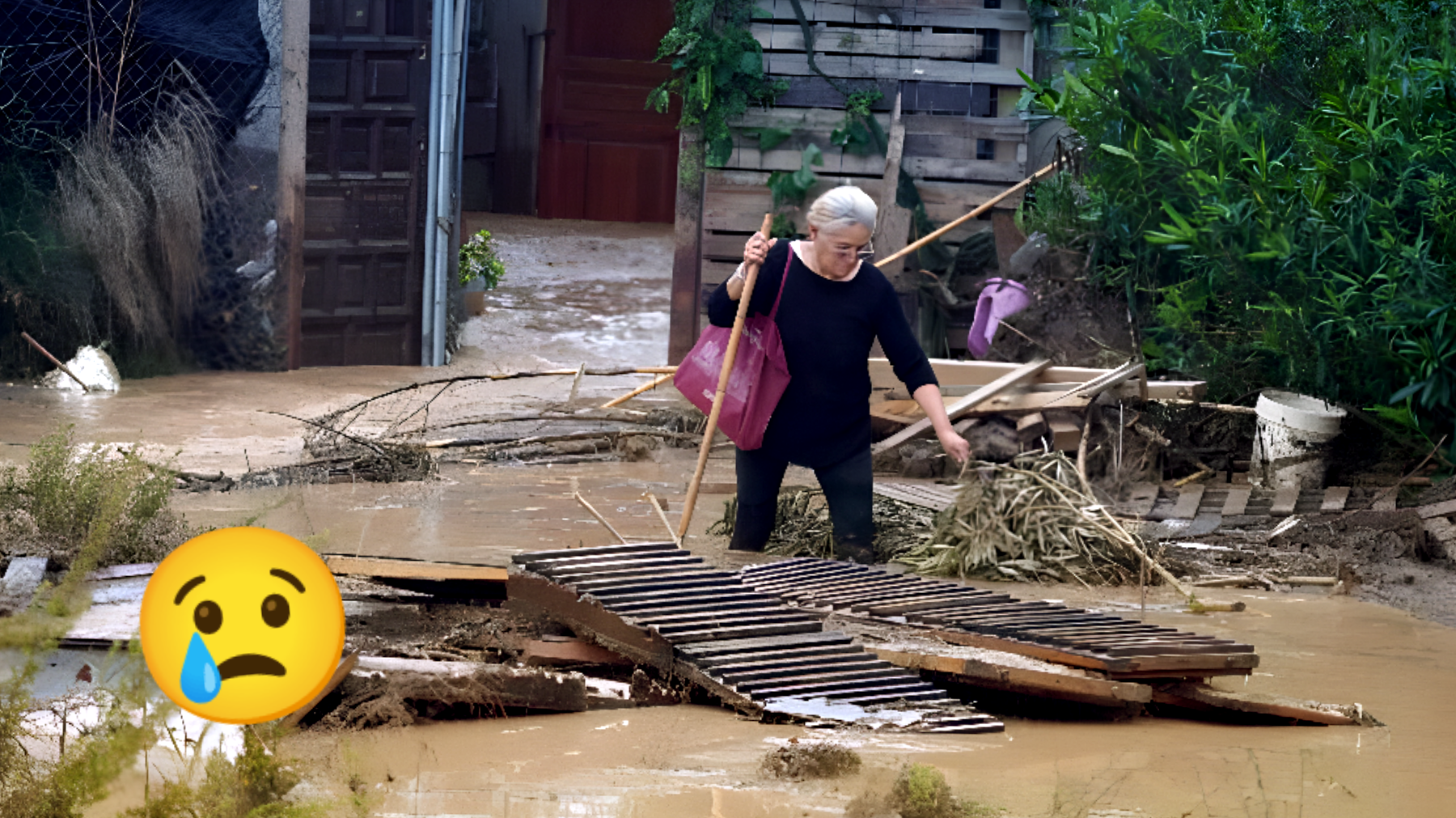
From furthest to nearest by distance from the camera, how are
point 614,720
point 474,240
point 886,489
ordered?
point 474,240 < point 886,489 < point 614,720

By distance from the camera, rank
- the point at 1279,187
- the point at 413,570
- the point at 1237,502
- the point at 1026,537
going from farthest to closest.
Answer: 1. the point at 1279,187
2. the point at 1237,502
3. the point at 1026,537
4. the point at 413,570

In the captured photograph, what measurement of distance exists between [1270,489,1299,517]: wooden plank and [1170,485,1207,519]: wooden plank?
40cm

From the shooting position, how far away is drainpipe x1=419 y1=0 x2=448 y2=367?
12.3m

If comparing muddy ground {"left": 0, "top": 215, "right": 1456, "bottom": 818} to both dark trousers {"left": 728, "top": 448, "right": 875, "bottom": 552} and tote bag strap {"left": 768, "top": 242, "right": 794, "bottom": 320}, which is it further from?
tote bag strap {"left": 768, "top": 242, "right": 794, "bottom": 320}

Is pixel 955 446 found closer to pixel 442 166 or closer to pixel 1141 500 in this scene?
pixel 1141 500

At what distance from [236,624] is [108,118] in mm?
9789

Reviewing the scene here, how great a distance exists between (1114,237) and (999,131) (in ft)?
7.64

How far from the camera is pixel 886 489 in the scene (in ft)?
26.2

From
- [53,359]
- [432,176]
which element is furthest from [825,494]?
[432,176]

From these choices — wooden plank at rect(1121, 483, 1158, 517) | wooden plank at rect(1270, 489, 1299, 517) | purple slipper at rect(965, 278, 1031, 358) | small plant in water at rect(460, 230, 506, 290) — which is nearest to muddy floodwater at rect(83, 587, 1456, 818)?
wooden plank at rect(1270, 489, 1299, 517)

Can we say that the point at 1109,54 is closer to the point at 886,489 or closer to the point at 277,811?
the point at 886,489

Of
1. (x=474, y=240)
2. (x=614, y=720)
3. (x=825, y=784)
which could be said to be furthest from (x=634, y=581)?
(x=474, y=240)

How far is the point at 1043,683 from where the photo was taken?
15.0ft

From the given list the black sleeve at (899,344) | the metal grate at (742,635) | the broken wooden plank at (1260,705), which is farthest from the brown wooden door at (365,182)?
the broken wooden plank at (1260,705)
